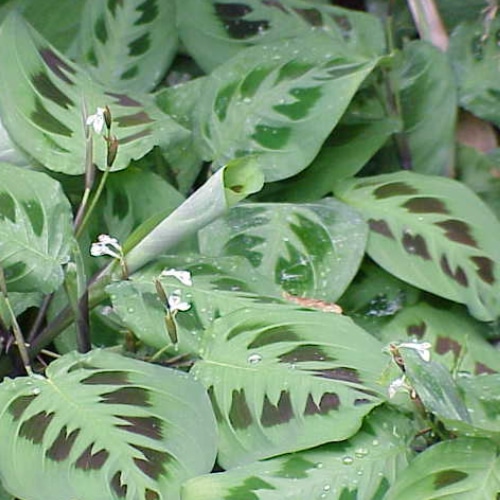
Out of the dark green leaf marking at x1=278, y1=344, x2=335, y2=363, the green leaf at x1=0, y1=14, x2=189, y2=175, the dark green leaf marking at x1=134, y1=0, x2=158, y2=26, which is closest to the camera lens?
the dark green leaf marking at x1=278, y1=344, x2=335, y2=363

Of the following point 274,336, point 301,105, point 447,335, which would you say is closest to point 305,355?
point 274,336

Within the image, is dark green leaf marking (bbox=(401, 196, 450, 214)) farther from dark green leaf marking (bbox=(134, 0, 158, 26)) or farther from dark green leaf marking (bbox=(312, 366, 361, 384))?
dark green leaf marking (bbox=(134, 0, 158, 26))

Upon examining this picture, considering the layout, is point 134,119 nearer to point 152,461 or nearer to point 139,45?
point 139,45

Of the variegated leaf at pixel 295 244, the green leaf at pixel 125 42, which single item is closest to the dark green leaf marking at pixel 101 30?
the green leaf at pixel 125 42

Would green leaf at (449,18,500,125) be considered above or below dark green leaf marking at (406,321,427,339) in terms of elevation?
above

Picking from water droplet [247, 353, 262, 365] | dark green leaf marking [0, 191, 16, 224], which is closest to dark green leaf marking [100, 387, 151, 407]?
water droplet [247, 353, 262, 365]

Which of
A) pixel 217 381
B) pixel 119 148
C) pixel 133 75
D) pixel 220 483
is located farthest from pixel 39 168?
pixel 220 483

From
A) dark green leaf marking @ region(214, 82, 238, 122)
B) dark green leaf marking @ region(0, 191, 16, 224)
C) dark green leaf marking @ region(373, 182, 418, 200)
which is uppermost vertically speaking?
dark green leaf marking @ region(0, 191, 16, 224)
